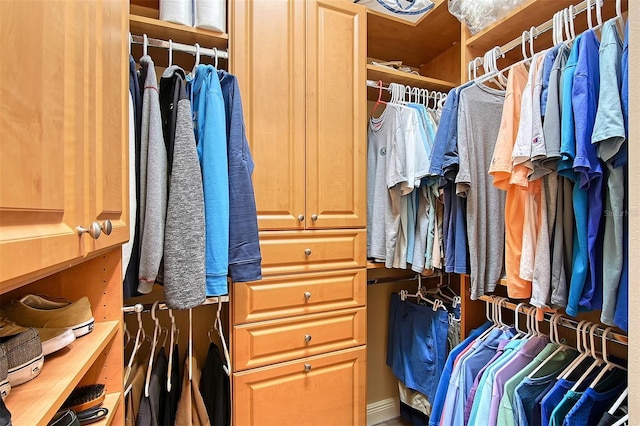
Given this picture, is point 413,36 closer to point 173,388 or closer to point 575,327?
point 575,327

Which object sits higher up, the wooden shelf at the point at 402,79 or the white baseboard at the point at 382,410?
the wooden shelf at the point at 402,79

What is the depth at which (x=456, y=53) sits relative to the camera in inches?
78.0

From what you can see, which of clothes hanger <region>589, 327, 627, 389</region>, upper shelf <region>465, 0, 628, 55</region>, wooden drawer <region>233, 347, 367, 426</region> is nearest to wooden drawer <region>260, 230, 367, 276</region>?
wooden drawer <region>233, 347, 367, 426</region>

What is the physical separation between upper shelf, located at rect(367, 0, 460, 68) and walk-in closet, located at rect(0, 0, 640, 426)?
0.02m

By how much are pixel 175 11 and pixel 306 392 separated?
5.22ft

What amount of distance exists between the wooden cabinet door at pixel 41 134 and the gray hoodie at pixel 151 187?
1.45 ft

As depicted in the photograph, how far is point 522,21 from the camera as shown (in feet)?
4.43

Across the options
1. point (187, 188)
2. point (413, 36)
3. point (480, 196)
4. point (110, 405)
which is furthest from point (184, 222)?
point (413, 36)

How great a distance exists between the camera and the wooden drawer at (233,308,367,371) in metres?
1.35

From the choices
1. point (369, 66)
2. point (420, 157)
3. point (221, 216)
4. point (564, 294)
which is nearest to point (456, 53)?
point (369, 66)

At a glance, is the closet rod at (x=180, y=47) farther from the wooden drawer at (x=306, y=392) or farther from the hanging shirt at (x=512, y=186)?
the wooden drawer at (x=306, y=392)

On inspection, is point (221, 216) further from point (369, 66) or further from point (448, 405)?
point (448, 405)

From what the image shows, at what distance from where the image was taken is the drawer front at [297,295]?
136 centimetres

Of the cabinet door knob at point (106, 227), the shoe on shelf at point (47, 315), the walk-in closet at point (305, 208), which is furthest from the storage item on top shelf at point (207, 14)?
the shoe on shelf at point (47, 315)
